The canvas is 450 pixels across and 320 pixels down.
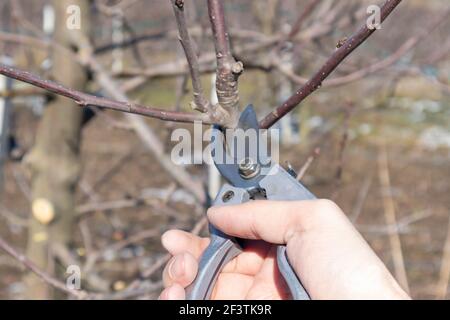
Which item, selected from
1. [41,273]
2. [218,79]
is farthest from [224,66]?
[41,273]

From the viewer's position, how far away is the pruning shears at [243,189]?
1240mm

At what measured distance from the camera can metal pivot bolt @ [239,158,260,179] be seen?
126 cm

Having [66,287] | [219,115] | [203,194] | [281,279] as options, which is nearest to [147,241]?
[203,194]

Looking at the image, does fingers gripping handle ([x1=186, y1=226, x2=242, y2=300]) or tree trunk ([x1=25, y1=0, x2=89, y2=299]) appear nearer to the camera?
fingers gripping handle ([x1=186, y1=226, x2=242, y2=300])

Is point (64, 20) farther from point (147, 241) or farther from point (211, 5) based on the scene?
point (147, 241)

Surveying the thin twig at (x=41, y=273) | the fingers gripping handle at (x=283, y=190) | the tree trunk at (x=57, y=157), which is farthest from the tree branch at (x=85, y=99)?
the tree trunk at (x=57, y=157)

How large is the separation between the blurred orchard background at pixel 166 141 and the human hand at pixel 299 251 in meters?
0.32

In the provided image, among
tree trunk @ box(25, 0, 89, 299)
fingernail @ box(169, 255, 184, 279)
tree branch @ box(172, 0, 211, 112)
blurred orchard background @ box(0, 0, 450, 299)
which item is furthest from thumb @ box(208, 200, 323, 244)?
tree trunk @ box(25, 0, 89, 299)

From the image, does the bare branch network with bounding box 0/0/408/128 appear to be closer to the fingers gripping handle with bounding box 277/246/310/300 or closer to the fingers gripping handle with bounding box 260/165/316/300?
the fingers gripping handle with bounding box 260/165/316/300

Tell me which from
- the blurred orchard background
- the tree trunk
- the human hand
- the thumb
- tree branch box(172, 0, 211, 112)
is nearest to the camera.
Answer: tree branch box(172, 0, 211, 112)

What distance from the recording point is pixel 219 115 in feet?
3.79

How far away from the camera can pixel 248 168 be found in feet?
4.16

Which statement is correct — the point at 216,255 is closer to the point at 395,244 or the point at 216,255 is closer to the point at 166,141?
the point at 166,141

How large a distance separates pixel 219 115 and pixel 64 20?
164cm
